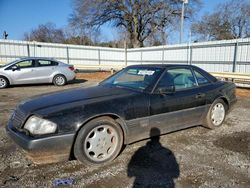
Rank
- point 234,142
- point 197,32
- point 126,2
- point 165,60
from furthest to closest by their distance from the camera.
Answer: point 197,32 → point 126,2 → point 165,60 → point 234,142

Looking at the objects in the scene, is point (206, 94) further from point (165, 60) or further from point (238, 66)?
point (165, 60)

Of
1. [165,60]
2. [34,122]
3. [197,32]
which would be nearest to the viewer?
[34,122]

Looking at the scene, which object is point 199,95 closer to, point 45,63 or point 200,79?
point 200,79

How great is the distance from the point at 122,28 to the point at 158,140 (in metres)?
28.6

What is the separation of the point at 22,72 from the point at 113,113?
8214mm

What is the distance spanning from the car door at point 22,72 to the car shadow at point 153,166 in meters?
8.09

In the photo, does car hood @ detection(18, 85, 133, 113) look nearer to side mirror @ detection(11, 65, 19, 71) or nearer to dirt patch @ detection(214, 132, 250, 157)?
dirt patch @ detection(214, 132, 250, 157)

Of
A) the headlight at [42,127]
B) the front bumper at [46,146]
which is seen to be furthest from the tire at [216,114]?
the headlight at [42,127]

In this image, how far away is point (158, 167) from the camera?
9.57 ft

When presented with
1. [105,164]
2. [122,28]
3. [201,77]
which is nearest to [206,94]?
[201,77]

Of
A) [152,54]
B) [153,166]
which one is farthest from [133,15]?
[153,166]

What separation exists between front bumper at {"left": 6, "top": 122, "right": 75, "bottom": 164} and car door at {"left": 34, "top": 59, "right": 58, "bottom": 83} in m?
7.83

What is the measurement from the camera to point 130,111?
312 cm

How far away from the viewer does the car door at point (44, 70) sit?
9.91 m
